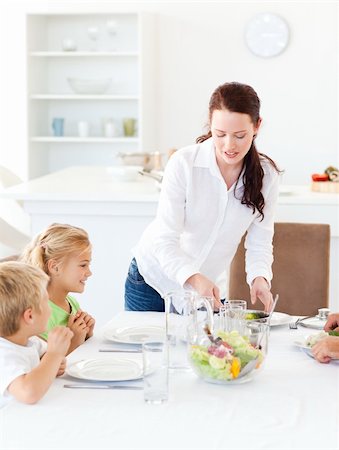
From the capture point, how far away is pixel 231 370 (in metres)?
1.70

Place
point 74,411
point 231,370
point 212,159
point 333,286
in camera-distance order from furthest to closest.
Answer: point 333,286
point 212,159
point 231,370
point 74,411

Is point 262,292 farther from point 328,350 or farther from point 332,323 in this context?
point 328,350

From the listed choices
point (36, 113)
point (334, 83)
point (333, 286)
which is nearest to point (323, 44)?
point (334, 83)

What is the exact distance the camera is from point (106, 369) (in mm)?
1812

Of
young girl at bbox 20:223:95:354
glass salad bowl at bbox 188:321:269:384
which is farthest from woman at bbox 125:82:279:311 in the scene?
glass salad bowl at bbox 188:321:269:384

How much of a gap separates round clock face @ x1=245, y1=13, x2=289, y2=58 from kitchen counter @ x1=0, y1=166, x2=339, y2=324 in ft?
9.27

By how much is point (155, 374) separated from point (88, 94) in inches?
197

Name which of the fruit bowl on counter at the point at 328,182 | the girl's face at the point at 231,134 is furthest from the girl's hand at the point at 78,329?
the fruit bowl on counter at the point at 328,182

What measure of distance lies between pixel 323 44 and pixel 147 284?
4.16 m

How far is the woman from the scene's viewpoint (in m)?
2.24

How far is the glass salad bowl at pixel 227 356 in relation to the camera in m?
1.69

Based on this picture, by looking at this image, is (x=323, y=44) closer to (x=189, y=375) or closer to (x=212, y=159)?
(x=212, y=159)

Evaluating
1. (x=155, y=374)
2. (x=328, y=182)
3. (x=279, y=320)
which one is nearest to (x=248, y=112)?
(x=279, y=320)

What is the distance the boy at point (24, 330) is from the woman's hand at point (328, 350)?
1.91 feet
